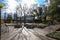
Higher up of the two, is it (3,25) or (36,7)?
(36,7)

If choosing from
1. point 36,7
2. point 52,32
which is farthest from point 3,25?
point 52,32

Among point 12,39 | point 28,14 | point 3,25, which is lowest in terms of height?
point 12,39

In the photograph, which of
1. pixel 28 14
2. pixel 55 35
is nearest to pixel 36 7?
pixel 28 14

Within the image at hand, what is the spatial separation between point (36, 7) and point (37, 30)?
39cm

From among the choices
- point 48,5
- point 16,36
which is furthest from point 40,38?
point 48,5

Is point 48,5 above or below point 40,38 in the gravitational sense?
above

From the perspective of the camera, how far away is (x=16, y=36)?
2557 mm

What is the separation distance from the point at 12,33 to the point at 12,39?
0.33 feet

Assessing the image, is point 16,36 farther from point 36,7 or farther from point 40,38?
point 36,7

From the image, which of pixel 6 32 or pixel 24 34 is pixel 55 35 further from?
pixel 6 32

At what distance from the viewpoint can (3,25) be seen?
2.60m

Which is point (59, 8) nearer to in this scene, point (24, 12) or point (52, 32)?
point (52, 32)

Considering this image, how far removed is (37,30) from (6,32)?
1.74 ft

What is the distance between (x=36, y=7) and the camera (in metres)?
2.60
